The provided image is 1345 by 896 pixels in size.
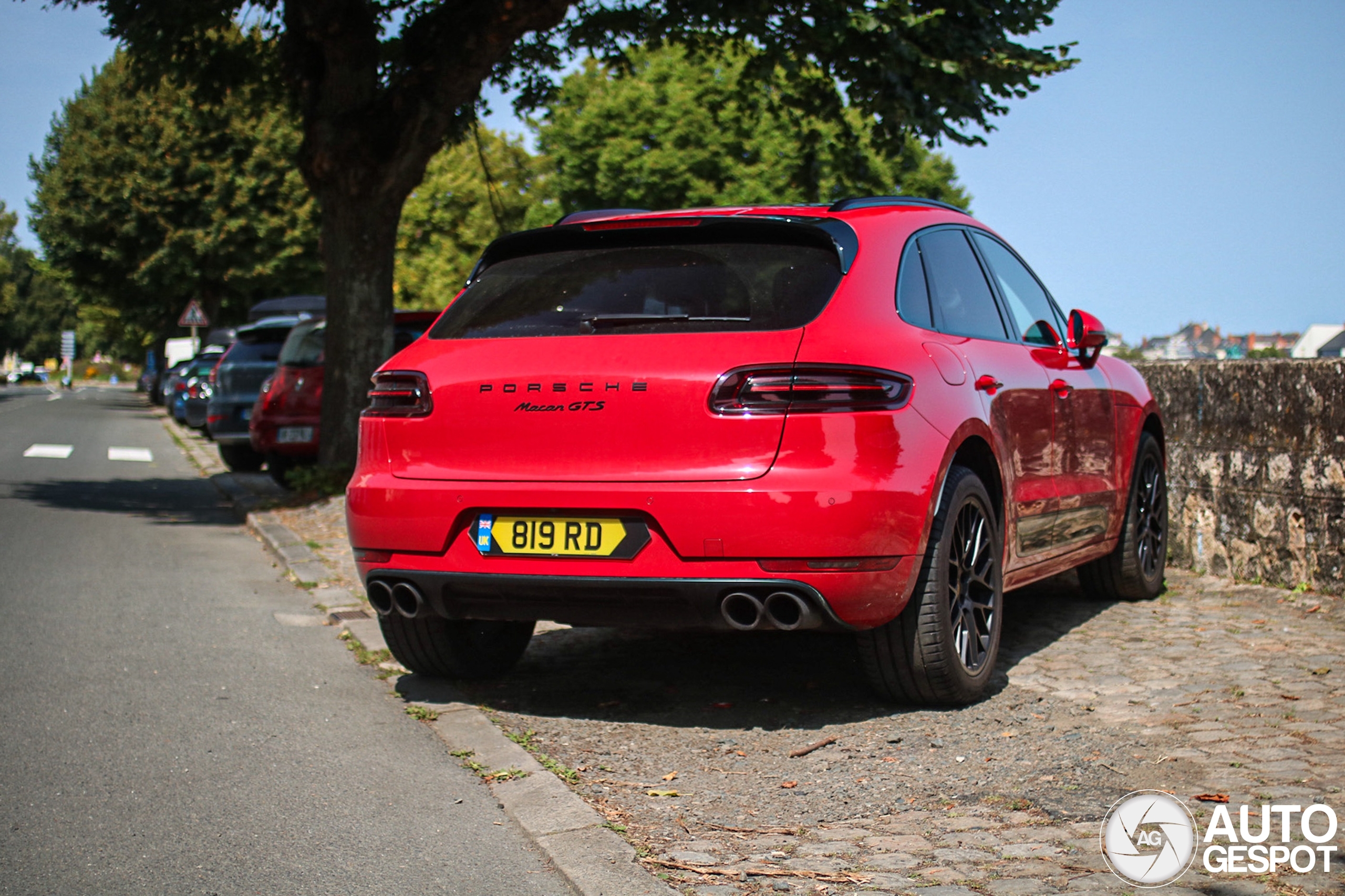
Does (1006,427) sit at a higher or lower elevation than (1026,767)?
higher

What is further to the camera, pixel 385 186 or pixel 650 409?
pixel 385 186

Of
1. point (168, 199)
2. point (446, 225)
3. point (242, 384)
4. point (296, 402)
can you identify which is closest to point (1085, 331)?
point (296, 402)


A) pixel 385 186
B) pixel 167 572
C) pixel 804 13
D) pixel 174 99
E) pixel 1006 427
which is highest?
pixel 174 99

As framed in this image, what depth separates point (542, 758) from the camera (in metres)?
4.44

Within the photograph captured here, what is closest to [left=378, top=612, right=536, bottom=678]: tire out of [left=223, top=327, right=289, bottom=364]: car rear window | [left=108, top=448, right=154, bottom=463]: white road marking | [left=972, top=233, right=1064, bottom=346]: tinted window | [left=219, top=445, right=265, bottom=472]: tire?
[left=972, top=233, right=1064, bottom=346]: tinted window

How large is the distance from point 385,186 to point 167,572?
470 cm

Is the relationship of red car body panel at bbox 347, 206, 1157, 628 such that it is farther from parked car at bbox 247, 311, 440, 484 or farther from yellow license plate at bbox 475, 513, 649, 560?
parked car at bbox 247, 311, 440, 484

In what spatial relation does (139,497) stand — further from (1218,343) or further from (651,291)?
(1218,343)

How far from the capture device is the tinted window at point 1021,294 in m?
5.99

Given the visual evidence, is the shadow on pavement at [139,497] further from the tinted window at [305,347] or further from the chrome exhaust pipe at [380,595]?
the chrome exhaust pipe at [380,595]

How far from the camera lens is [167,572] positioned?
888 cm

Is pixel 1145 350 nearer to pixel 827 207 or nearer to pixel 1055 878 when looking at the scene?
pixel 827 207

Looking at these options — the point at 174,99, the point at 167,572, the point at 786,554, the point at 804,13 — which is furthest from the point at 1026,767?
the point at 174,99

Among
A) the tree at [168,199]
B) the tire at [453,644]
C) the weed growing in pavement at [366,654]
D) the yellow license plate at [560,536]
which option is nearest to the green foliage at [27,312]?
the tree at [168,199]
